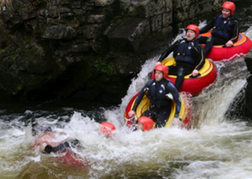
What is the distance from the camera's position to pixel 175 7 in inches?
343

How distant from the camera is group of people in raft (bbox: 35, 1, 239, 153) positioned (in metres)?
6.31

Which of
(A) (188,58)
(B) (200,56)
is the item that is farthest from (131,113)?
(B) (200,56)

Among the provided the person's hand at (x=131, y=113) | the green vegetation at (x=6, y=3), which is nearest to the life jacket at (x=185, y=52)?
the person's hand at (x=131, y=113)

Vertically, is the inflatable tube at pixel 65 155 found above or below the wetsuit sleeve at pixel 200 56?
below

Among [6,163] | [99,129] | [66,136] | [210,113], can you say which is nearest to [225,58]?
[210,113]

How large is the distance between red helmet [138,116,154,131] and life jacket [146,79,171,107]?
420 millimetres

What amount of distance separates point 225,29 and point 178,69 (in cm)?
154

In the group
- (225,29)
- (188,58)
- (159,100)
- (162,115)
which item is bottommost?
(162,115)

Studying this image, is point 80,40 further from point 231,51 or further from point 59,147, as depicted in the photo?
point 231,51

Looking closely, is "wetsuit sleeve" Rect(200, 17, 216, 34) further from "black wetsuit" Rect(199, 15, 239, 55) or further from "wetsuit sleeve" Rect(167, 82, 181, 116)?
"wetsuit sleeve" Rect(167, 82, 181, 116)

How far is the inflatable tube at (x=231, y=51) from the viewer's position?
24.3ft

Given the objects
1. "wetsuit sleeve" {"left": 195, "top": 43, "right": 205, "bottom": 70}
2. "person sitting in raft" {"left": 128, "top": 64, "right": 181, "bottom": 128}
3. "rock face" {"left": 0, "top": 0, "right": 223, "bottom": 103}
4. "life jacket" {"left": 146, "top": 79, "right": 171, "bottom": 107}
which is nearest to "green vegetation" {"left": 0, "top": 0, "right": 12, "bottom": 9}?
"rock face" {"left": 0, "top": 0, "right": 223, "bottom": 103}

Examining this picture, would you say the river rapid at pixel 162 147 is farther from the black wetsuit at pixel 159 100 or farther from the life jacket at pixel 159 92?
the life jacket at pixel 159 92

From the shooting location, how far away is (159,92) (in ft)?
21.4
